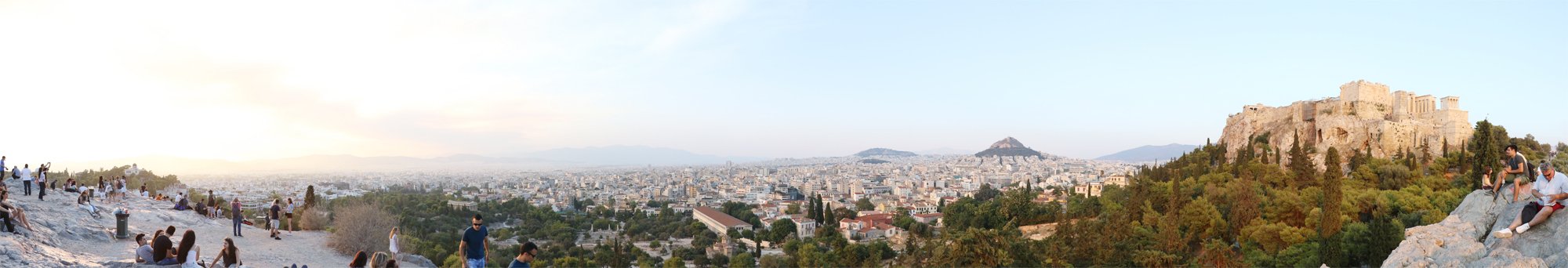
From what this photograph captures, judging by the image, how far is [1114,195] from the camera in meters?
23.3

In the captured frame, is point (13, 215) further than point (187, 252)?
Yes

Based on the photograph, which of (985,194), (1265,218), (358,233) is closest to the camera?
(358,233)

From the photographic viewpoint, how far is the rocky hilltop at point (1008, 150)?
131 m

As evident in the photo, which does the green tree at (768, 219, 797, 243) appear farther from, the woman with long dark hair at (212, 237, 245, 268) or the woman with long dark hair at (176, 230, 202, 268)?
the woman with long dark hair at (176, 230, 202, 268)

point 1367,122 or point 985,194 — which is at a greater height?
point 1367,122

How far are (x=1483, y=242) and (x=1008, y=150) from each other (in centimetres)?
13222

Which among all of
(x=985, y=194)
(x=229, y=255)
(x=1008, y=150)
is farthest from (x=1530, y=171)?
(x=1008, y=150)

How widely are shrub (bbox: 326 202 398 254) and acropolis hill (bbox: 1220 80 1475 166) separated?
23376 mm

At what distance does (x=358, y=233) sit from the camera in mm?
10578

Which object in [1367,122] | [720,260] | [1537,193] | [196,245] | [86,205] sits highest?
[1367,122]

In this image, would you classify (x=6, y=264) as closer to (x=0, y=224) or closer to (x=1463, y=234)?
(x=0, y=224)

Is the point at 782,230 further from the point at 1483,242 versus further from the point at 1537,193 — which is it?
the point at 1537,193

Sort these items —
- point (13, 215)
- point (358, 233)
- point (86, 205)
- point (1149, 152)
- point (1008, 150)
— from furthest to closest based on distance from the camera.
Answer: point (1149, 152), point (1008, 150), point (358, 233), point (86, 205), point (13, 215)

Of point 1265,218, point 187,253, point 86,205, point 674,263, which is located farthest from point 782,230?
point 187,253
